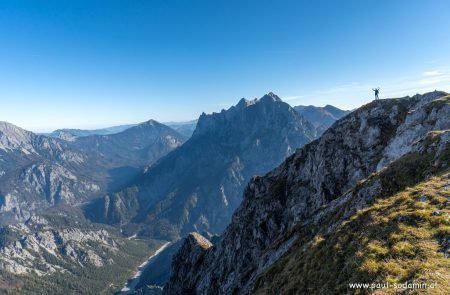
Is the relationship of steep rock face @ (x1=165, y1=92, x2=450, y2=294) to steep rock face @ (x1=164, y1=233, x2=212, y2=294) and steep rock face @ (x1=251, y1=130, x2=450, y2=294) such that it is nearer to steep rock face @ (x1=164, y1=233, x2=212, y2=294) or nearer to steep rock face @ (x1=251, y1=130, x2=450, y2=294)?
steep rock face @ (x1=164, y1=233, x2=212, y2=294)

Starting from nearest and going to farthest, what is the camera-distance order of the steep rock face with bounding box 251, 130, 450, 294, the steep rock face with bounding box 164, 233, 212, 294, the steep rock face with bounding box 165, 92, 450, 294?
the steep rock face with bounding box 251, 130, 450, 294 < the steep rock face with bounding box 165, 92, 450, 294 < the steep rock face with bounding box 164, 233, 212, 294

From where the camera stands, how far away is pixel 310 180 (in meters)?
92.7

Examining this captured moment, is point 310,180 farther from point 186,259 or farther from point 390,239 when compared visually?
point 390,239

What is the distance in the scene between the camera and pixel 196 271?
112812 millimetres

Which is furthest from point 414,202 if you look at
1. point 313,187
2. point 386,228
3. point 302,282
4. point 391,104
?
point 391,104

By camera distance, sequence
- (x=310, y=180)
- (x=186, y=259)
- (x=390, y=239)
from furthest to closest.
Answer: (x=186, y=259) < (x=310, y=180) < (x=390, y=239)

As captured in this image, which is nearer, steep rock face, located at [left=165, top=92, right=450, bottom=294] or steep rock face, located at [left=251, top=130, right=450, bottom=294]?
steep rock face, located at [left=251, top=130, right=450, bottom=294]

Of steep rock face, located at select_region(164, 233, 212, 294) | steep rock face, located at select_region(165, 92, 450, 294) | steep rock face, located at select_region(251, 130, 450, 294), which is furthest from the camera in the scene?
steep rock face, located at select_region(164, 233, 212, 294)

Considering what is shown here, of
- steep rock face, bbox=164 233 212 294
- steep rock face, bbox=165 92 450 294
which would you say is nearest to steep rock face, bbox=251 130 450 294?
steep rock face, bbox=165 92 450 294

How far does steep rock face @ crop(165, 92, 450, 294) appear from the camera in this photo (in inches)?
2687

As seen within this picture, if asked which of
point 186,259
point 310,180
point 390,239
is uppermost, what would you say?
point 390,239

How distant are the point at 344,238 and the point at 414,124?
4673 cm

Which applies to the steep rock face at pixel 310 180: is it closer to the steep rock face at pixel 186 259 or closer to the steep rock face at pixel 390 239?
the steep rock face at pixel 186 259

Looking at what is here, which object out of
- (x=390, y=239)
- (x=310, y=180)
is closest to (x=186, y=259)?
(x=310, y=180)
